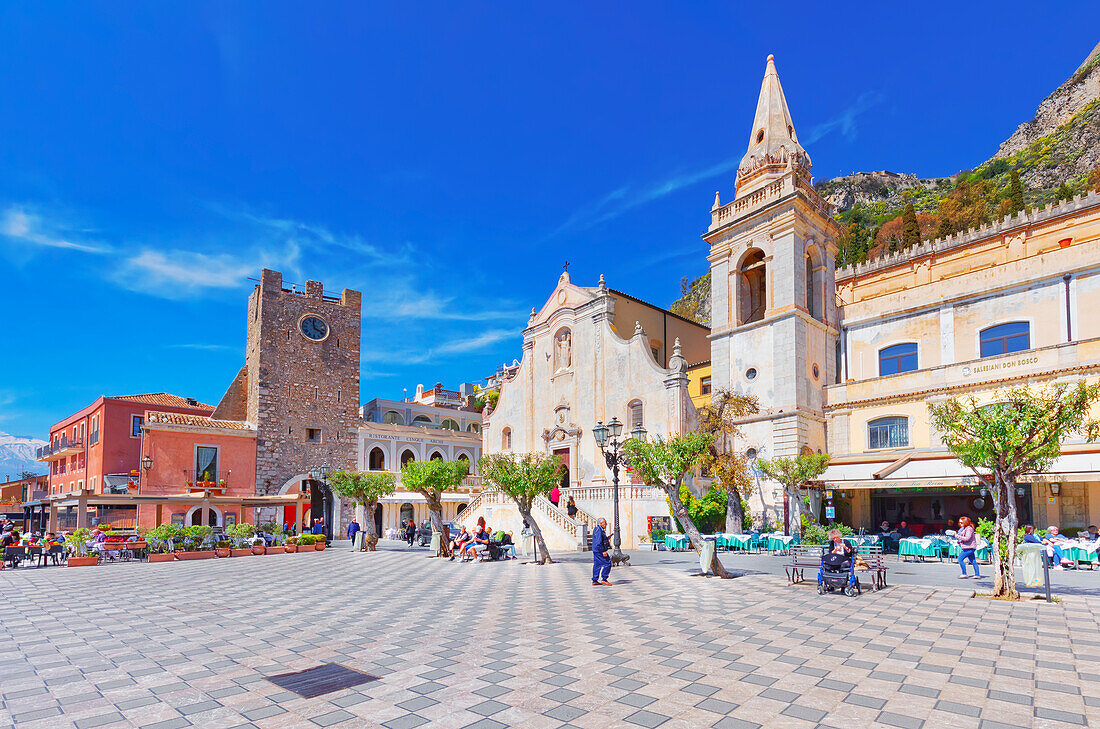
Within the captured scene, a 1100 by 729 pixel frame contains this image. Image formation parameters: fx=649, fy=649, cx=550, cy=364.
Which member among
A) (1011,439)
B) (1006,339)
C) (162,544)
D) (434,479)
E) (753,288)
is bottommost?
(162,544)

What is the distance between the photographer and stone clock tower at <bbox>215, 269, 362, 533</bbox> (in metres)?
40.4

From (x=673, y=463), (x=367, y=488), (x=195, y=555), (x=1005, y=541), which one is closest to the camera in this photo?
(x=1005, y=541)

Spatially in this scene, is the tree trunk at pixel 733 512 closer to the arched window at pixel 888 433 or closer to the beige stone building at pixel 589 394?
the beige stone building at pixel 589 394

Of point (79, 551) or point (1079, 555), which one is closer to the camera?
point (1079, 555)

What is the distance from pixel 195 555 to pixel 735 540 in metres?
19.8

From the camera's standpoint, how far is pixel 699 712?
581 cm

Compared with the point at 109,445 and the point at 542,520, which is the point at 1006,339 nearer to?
the point at 542,520

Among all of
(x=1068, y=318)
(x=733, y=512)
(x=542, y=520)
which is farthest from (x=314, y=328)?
(x=1068, y=318)

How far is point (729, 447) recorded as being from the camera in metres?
29.2

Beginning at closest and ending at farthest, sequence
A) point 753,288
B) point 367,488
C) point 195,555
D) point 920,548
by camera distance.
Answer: point 920,548, point 195,555, point 367,488, point 753,288

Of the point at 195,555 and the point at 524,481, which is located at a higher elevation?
the point at 524,481

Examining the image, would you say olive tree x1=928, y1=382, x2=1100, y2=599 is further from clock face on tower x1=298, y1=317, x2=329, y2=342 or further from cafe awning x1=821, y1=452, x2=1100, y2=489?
clock face on tower x1=298, y1=317, x2=329, y2=342

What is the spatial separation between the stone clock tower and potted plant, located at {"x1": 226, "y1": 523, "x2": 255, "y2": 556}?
13923mm

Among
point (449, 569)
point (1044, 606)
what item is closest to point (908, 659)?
point (1044, 606)
